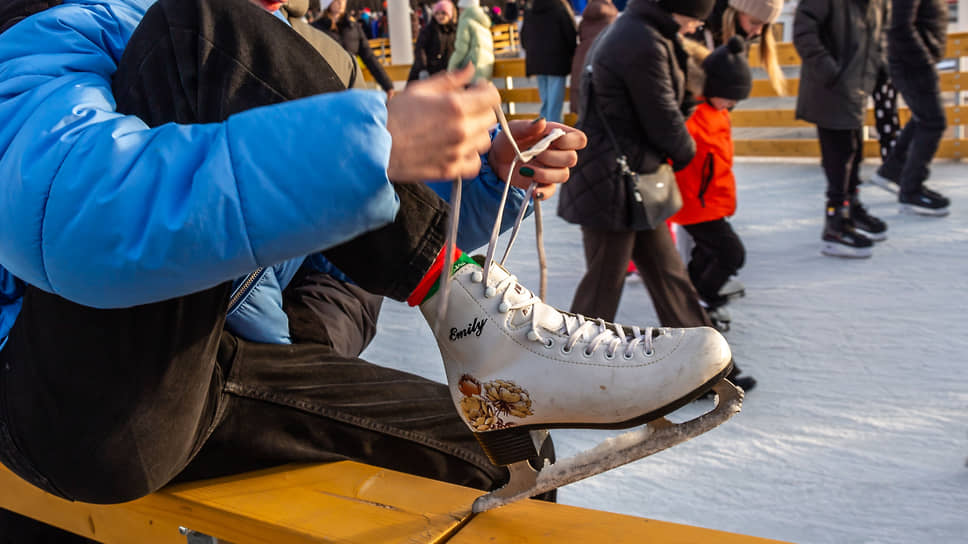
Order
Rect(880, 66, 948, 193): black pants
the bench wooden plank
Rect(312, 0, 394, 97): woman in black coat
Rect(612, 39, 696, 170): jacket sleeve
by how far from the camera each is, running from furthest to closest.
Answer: Rect(312, 0, 394, 97): woman in black coat → Rect(880, 66, 948, 193): black pants → Rect(612, 39, 696, 170): jacket sleeve → the bench wooden plank

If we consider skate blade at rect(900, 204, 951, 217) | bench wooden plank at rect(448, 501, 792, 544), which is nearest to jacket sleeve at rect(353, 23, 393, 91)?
skate blade at rect(900, 204, 951, 217)

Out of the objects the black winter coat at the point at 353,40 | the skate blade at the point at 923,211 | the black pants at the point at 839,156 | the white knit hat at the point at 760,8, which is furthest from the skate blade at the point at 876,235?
the black winter coat at the point at 353,40

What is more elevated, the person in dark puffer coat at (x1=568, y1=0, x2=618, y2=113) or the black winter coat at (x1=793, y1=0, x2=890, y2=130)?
the black winter coat at (x1=793, y1=0, x2=890, y2=130)

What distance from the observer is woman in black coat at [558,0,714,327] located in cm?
275

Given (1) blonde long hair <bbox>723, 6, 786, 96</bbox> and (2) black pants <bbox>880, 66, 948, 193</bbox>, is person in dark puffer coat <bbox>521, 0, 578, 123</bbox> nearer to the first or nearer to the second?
(2) black pants <bbox>880, 66, 948, 193</bbox>

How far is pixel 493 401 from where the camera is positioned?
3.91 feet

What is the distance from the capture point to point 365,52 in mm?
8742

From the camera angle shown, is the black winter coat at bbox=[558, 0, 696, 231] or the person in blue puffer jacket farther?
the black winter coat at bbox=[558, 0, 696, 231]

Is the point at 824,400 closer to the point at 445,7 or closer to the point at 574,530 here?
the point at 574,530

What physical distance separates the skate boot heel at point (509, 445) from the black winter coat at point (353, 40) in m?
7.36

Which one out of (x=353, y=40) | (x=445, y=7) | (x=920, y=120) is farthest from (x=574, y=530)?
(x=445, y=7)

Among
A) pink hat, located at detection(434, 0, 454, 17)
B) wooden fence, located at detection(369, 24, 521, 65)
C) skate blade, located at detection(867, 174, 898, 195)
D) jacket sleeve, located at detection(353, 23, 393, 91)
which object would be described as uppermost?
pink hat, located at detection(434, 0, 454, 17)

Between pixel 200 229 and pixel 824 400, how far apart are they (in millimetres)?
2469

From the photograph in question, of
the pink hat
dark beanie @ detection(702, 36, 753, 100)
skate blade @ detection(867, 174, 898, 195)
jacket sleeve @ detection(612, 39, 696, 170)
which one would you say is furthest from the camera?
the pink hat
